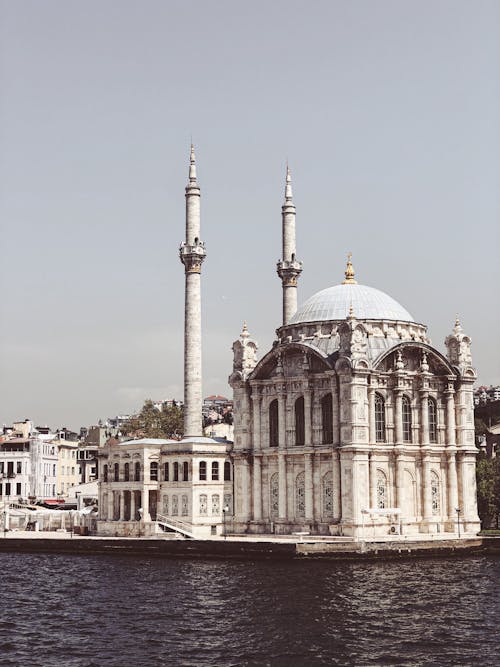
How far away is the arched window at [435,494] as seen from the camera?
78812 mm

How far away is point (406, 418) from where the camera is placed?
7838 centimetres

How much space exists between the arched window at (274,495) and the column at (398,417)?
31.6 feet

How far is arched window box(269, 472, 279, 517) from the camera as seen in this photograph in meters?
80.0

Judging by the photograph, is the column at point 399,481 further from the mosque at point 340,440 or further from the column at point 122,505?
the column at point 122,505

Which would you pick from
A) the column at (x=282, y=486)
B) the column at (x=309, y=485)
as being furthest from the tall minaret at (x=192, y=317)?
the column at (x=309, y=485)

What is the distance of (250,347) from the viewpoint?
277 ft

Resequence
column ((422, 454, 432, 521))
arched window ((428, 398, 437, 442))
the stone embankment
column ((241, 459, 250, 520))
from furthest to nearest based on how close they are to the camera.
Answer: column ((241, 459, 250, 520)), arched window ((428, 398, 437, 442)), column ((422, 454, 432, 521)), the stone embankment

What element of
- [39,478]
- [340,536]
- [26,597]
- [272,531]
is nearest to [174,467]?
[272,531]

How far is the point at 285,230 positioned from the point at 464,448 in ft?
90.1

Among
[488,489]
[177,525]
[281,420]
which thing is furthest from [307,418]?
[488,489]

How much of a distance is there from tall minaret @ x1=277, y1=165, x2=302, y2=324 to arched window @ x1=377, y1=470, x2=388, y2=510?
2362 cm

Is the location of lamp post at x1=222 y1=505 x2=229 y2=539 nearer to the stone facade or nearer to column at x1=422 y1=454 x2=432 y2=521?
the stone facade

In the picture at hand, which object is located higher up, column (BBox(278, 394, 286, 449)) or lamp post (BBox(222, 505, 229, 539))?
column (BBox(278, 394, 286, 449))

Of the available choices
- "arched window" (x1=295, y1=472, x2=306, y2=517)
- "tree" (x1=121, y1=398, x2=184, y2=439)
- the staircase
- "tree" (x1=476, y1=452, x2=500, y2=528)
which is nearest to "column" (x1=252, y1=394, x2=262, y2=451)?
"arched window" (x1=295, y1=472, x2=306, y2=517)
